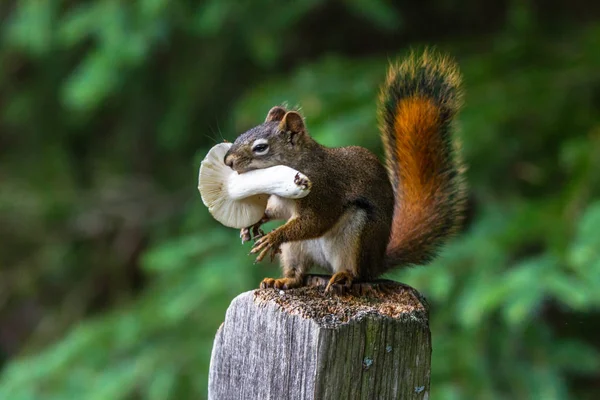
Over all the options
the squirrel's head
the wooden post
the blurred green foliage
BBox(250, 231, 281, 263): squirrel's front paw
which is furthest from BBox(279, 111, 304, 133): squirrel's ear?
A: the wooden post

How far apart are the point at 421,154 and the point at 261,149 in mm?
319

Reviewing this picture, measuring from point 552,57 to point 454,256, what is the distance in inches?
33.5

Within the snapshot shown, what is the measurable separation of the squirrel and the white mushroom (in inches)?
1.5

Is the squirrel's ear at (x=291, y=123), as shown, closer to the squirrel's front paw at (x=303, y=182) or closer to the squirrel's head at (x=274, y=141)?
the squirrel's head at (x=274, y=141)

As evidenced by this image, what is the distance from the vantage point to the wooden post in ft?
3.28

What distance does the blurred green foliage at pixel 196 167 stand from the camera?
2.43 meters

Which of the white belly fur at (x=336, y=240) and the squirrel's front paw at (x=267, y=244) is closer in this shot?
the squirrel's front paw at (x=267, y=244)

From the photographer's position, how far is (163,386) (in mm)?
2803

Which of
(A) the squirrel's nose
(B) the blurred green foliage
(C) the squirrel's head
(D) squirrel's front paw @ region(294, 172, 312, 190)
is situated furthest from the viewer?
(B) the blurred green foliage

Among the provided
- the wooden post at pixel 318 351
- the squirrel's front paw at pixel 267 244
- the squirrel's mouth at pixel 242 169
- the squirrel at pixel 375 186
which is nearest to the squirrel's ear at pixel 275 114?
the squirrel at pixel 375 186

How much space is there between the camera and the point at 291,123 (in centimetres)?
152

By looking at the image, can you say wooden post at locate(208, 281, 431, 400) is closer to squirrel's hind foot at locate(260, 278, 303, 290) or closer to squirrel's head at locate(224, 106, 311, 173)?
squirrel's hind foot at locate(260, 278, 303, 290)

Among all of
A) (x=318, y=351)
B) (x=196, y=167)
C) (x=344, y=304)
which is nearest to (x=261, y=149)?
(x=344, y=304)

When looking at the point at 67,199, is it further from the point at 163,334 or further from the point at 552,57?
the point at 552,57
